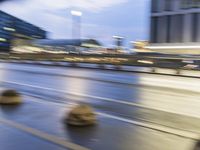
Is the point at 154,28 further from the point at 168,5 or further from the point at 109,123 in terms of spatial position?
the point at 109,123

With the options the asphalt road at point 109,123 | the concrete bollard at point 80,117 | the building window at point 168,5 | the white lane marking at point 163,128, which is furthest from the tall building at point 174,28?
the concrete bollard at point 80,117

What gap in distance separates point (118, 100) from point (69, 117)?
17.0 ft

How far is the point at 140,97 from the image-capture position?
15617mm

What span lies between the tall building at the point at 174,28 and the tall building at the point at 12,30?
3063 cm

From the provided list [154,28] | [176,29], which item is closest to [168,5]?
[176,29]

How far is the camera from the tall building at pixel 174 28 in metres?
80.7

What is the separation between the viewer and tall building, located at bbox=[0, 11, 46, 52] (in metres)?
109

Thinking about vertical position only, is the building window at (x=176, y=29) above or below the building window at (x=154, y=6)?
below

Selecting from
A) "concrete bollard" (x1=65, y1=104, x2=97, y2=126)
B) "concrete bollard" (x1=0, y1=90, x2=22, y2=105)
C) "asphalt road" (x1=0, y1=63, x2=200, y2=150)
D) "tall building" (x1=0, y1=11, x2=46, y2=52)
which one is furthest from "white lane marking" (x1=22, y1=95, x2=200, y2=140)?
"tall building" (x1=0, y1=11, x2=46, y2=52)

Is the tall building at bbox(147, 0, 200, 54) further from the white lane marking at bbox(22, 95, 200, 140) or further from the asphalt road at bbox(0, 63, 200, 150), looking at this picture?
the white lane marking at bbox(22, 95, 200, 140)

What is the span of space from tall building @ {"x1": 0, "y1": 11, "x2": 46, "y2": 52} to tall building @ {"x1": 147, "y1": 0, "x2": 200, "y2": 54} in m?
30.6

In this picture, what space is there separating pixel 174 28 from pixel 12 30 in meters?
39.6

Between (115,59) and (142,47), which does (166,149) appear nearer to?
(115,59)

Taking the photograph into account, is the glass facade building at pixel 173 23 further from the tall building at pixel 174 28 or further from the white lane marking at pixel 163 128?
the white lane marking at pixel 163 128
